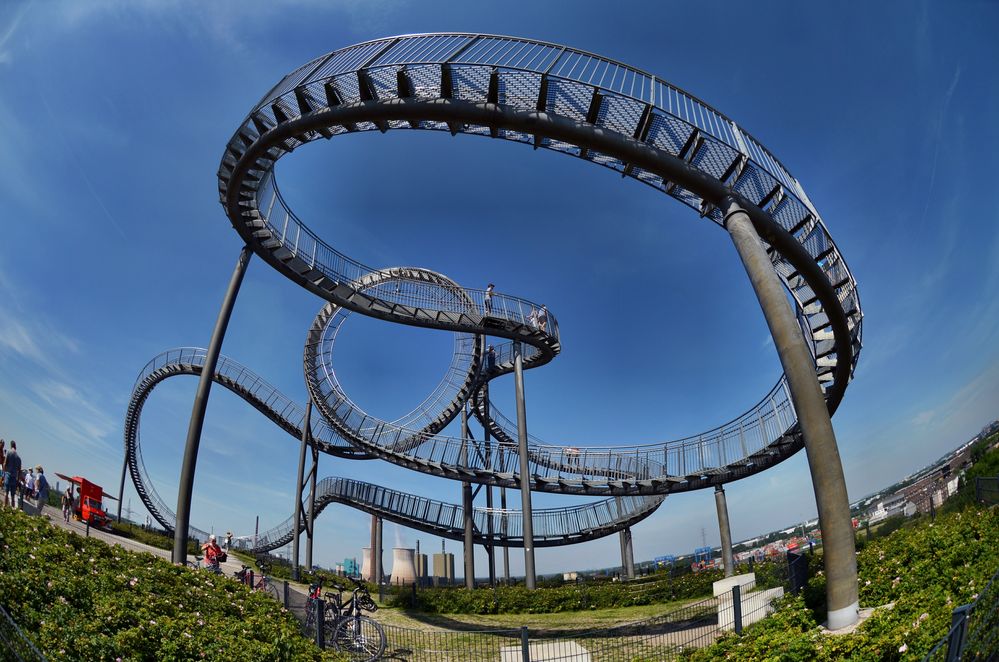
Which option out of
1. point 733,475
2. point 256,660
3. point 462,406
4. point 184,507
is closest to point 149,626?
point 256,660

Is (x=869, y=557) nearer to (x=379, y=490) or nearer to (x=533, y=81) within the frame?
(x=533, y=81)

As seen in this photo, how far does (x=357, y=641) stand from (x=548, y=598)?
8742mm

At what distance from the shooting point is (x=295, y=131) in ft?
45.9

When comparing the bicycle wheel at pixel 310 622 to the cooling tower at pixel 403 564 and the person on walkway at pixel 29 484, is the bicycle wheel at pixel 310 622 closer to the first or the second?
the person on walkway at pixel 29 484

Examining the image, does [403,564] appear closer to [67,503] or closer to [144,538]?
[144,538]

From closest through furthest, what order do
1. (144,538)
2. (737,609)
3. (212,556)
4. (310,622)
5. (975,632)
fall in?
(975,632) → (737,609) → (310,622) → (212,556) → (144,538)

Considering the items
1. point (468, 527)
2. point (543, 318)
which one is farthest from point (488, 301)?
point (468, 527)

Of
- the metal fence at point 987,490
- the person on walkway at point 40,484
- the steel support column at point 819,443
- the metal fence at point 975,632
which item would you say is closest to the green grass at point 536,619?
the metal fence at point 987,490

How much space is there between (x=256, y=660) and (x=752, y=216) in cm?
1140

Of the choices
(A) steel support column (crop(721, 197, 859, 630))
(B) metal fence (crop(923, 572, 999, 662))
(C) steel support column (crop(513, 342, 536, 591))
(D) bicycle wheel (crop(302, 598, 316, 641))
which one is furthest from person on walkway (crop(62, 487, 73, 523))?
(B) metal fence (crop(923, 572, 999, 662))

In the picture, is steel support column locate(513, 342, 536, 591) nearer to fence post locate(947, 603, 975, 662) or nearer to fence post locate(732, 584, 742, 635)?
fence post locate(732, 584, 742, 635)

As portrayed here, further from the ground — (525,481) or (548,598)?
(525,481)

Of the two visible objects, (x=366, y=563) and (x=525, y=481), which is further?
(x=366, y=563)

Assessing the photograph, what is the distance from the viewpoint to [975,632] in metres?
4.59
